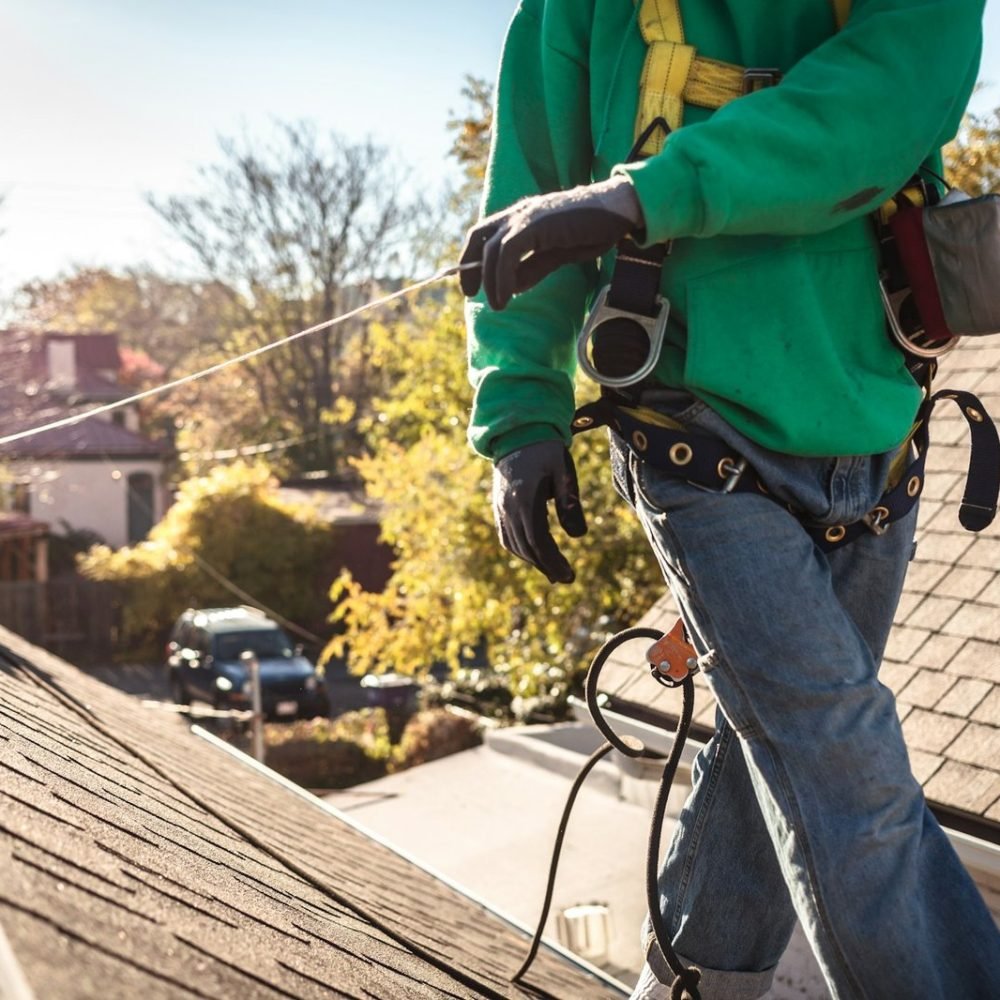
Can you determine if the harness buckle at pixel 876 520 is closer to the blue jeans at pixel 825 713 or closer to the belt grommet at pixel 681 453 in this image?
the blue jeans at pixel 825 713

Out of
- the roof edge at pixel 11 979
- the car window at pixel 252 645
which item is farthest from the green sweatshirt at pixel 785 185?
the car window at pixel 252 645

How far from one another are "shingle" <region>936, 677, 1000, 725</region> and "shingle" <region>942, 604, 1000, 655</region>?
0.43 feet

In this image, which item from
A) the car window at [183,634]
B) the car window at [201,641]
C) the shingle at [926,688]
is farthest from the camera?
the car window at [183,634]

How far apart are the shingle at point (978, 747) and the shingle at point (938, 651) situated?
25 centimetres

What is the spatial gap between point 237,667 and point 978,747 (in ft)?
58.5

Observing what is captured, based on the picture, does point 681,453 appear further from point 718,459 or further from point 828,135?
point 828,135

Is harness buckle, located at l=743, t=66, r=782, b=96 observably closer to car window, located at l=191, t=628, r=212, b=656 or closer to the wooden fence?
car window, located at l=191, t=628, r=212, b=656

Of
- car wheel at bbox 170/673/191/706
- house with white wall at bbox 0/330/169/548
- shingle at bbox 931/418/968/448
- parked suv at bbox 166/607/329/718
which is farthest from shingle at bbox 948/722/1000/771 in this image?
house with white wall at bbox 0/330/169/548

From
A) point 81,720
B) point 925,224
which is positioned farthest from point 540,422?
point 81,720

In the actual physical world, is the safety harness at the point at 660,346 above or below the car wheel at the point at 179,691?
above

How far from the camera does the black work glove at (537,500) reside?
189cm

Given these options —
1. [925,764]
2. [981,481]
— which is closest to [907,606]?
[925,764]

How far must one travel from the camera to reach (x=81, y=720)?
9.53 ft

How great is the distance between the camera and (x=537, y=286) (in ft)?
6.57
